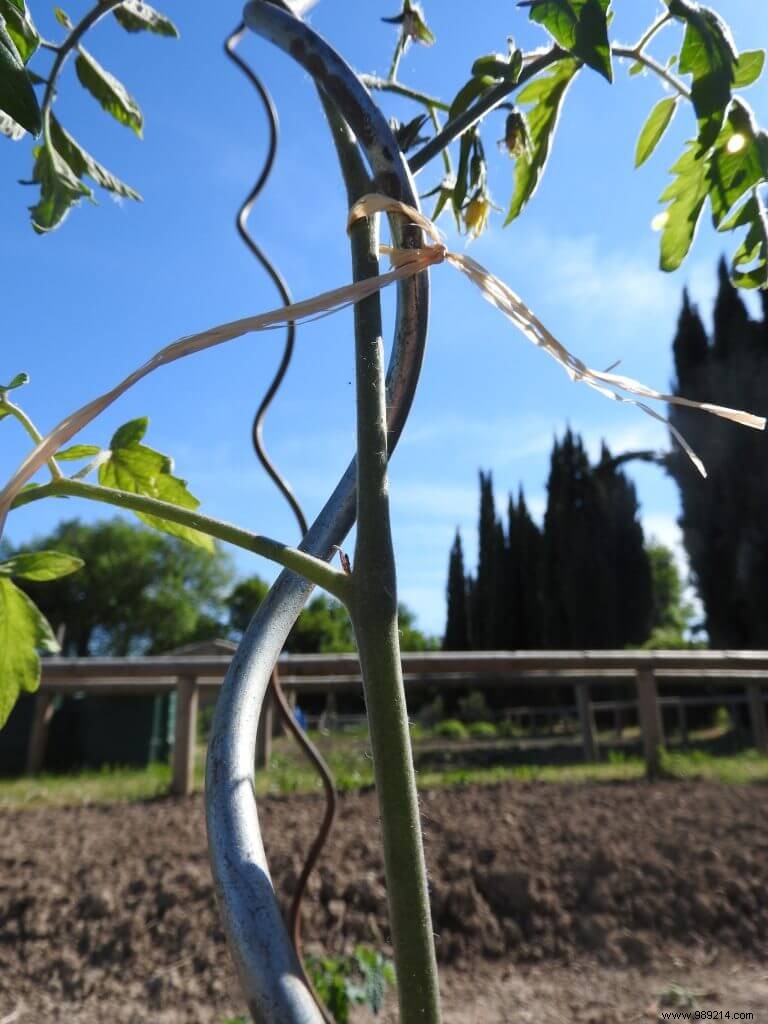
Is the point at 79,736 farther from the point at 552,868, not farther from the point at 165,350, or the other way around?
the point at 165,350

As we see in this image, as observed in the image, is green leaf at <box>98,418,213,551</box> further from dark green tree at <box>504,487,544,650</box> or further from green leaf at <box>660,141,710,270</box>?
dark green tree at <box>504,487,544,650</box>

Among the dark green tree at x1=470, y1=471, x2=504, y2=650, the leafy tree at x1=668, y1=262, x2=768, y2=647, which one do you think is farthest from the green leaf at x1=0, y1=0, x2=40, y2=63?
the leafy tree at x1=668, y1=262, x2=768, y2=647

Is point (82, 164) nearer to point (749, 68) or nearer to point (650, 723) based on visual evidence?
point (749, 68)

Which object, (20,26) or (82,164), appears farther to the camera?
(82,164)

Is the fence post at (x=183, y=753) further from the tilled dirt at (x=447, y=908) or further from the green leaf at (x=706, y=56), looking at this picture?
the green leaf at (x=706, y=56)

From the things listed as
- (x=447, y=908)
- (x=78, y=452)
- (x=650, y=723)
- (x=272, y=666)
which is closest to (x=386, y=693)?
(x=272, y=666)

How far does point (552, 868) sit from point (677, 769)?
1.73 metres

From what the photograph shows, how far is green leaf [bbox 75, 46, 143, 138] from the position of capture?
1024 millimetres

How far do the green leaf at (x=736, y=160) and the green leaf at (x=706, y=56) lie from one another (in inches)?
4.9

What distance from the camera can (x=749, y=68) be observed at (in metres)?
0.86

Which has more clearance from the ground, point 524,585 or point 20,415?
point 524,585

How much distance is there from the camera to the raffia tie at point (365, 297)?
0.37 m

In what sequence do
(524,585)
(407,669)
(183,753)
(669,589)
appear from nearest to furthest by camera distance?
(183,753) < (407,669) < (524,585) < (669,589)

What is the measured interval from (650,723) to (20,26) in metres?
3.92
